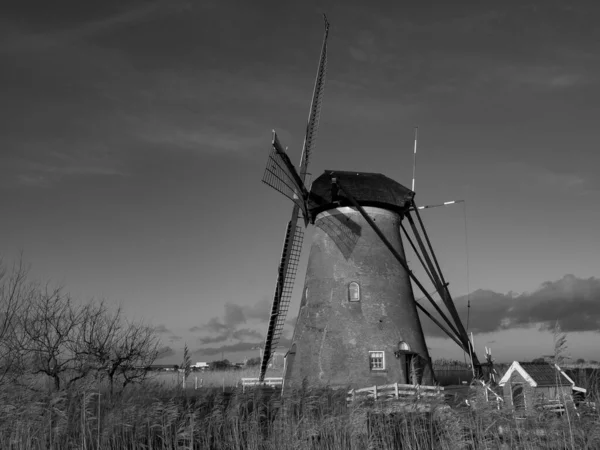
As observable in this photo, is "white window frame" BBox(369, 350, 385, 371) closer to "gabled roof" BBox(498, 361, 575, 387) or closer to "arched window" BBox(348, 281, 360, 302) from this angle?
"arched window" BBox(348, 281, 360, 302)

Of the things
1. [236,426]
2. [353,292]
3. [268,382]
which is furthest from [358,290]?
[236,426]

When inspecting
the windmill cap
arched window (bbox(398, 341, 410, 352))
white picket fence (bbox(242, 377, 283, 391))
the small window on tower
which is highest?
the windmill cap

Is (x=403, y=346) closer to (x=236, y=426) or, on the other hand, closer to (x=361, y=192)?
(x=361, y=192)

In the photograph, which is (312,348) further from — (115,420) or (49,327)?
(115,420)

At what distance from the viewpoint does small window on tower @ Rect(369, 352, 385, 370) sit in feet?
53.8

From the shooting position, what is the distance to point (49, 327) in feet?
52.2

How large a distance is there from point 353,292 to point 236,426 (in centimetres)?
932

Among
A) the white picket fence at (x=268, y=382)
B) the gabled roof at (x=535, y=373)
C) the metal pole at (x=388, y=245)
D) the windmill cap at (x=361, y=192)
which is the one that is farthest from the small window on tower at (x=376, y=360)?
the windmill cap at (x=361, y=192)

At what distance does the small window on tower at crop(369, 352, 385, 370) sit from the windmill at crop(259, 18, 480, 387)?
31mm

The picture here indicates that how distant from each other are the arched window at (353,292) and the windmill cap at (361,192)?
2.66 metres

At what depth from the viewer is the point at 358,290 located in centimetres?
1727

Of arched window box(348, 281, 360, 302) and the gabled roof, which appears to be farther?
arched window box(348, 281, 360, 302)

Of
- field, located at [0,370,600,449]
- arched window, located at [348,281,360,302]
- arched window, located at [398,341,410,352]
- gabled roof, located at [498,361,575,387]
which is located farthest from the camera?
arched window, located at [348,281,360,302]

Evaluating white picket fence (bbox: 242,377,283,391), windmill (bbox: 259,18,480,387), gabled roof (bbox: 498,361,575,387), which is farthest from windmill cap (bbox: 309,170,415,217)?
gabled roof (bbox: 498,361,575,387)
